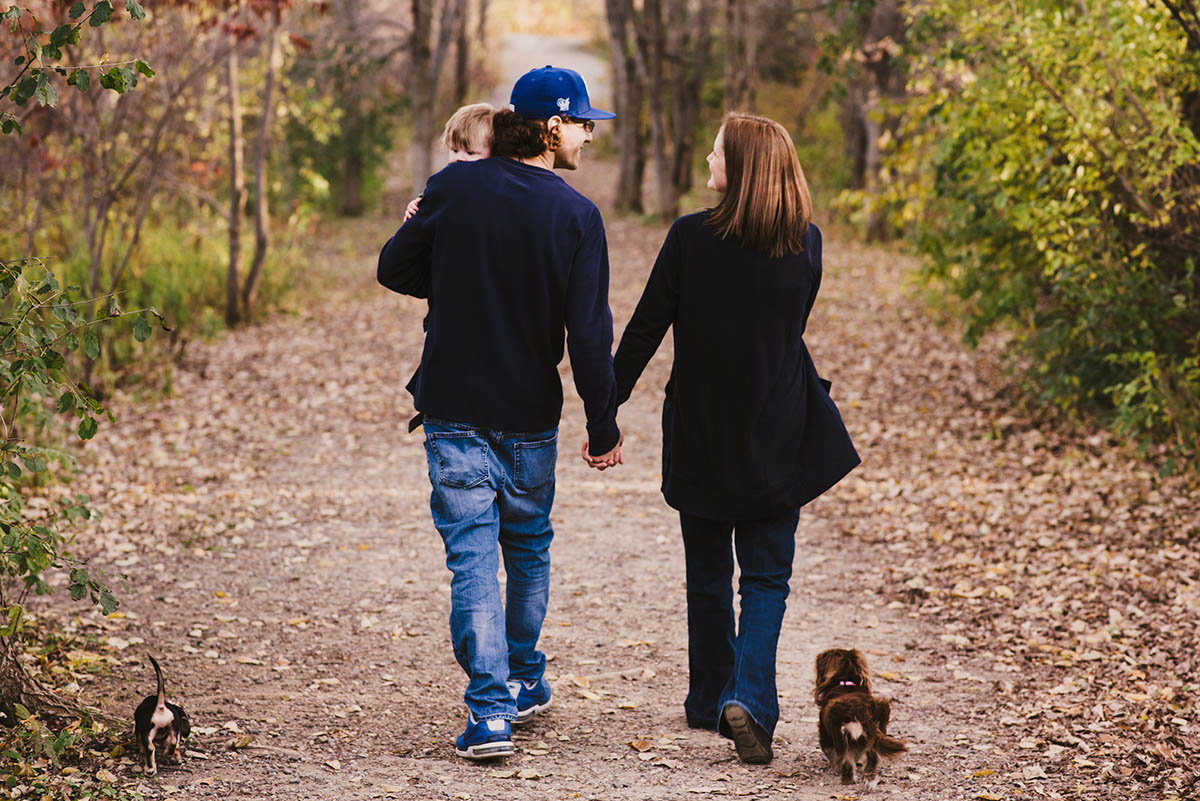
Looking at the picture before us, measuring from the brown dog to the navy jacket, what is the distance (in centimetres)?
54

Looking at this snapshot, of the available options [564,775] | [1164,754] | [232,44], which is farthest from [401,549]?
[232,44]

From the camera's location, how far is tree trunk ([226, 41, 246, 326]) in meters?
12.6

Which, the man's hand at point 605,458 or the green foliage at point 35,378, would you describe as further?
the man's hand at point 605,458

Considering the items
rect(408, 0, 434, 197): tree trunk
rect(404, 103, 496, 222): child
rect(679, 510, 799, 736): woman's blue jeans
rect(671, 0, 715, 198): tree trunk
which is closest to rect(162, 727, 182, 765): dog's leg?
rect(679, 510, 799, 736): woman's blue jeans

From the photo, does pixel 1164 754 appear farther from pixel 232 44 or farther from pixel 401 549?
pixel 232 44

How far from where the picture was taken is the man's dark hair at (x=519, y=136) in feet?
11.9

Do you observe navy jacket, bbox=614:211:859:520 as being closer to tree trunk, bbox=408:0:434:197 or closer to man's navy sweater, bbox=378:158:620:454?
man's navy sweater, bbox=378:158:620:454

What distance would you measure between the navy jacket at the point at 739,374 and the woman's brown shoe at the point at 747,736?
622mm

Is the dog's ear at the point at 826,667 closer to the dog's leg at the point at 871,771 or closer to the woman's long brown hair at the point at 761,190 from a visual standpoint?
the dog's leg at the point at 871,771

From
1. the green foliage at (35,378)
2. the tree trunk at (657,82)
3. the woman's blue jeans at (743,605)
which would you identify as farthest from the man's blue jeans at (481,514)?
the tree trunk at (657,82)

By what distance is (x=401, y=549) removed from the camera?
661 centimetres

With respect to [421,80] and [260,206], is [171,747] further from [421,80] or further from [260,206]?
[421,80]

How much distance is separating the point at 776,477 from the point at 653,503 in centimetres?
401

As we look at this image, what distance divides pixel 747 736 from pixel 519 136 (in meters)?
2.01
